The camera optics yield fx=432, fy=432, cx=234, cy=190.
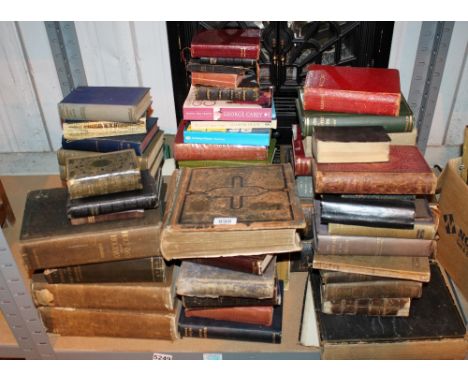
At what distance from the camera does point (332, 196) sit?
104cm

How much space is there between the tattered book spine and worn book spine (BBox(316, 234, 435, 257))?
1.59 ft

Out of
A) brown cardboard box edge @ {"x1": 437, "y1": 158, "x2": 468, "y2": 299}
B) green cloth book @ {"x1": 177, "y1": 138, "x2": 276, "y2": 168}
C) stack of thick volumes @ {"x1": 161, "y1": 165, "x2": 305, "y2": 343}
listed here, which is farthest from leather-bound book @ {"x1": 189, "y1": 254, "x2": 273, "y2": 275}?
brown cardboard box edge @ {"x1": 437, "y1": 158, "x2": 468, "y2": 299}

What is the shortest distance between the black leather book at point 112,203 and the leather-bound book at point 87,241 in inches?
1.3

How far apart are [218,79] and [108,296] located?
27.1 inches

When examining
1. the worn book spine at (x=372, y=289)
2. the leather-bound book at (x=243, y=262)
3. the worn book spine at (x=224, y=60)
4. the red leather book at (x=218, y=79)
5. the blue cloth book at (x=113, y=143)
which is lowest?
the worn book spine at (x=372, y=289)

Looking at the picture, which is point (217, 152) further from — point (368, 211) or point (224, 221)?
point (368, 211)

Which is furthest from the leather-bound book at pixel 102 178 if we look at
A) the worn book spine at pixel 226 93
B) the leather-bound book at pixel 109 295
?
the worn book spine at pixel 226 93

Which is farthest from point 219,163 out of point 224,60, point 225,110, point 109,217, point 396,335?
point 396,335

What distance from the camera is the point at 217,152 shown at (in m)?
1.31

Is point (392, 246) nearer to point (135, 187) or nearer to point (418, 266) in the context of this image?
point (418, 266)

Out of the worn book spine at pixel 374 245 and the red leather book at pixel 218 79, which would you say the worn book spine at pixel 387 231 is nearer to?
the worn book spine at pixel 374 245

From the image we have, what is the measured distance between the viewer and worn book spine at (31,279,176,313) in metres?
1.07

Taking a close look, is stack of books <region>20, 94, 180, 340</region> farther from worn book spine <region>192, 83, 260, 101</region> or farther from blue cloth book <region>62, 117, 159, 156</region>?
worn book spine <region>192, 83, 260, 101</region>

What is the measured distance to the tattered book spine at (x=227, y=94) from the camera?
1.28 meters
